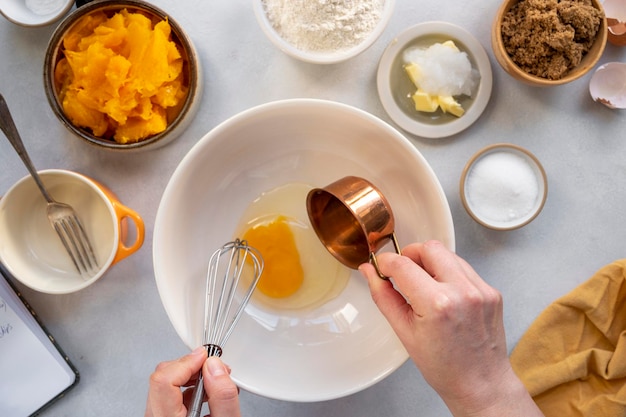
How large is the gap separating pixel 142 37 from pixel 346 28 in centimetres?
32

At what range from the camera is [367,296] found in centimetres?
101

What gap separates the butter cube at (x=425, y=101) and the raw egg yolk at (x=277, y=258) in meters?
0.31

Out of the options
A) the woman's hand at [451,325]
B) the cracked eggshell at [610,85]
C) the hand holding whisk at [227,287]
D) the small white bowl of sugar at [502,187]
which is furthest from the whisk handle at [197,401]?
the cracked eggshell at [610,85]

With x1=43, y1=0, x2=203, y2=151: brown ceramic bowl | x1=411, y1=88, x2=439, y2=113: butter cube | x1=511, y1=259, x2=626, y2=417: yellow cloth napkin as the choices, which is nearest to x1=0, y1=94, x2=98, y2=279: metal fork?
x1=43, y1=0, x2=203, y2=151: brown ceramic bowl

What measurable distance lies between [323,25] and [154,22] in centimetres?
28

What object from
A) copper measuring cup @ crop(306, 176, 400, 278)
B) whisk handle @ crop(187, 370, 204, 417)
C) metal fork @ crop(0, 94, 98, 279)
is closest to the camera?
whisk handle @ crop(187, 370, 204, 417)

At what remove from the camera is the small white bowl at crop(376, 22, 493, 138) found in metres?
1.01

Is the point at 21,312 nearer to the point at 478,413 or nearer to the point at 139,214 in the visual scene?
the point at 139,214

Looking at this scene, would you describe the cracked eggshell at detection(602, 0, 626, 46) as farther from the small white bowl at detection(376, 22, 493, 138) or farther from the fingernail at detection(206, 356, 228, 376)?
the fingernail at detection(206, 356, 228, 376)

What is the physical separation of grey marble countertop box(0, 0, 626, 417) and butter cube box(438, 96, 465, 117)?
48 millimetres

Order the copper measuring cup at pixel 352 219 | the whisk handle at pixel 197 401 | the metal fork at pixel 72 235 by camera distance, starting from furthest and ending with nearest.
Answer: the metal fork at pixel 72 235
the copper measuring cup at pixel 352 219
the whisk handle at pixel 197 401

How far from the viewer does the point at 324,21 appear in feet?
3.02

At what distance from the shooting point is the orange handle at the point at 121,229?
946 millimetres

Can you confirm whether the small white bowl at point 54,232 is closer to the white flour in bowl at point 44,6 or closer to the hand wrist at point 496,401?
the white flour in bowl at point 44,6
